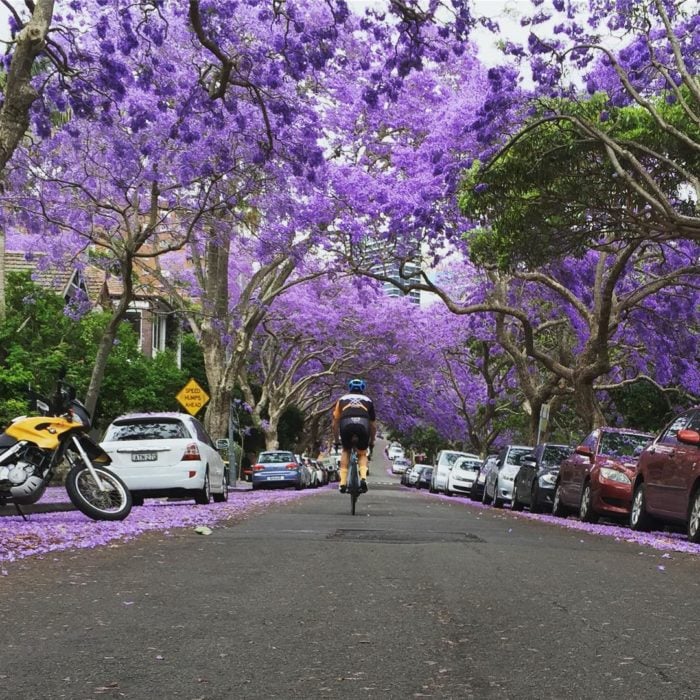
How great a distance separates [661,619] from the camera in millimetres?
6473

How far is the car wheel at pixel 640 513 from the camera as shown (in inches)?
582

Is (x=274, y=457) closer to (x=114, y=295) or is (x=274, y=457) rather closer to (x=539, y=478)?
(x=114, y=295)

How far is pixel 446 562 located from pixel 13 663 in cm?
491

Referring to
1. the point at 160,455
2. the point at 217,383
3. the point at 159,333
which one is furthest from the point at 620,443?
the point at 159,333

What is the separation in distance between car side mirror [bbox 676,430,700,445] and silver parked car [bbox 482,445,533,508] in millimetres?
11385

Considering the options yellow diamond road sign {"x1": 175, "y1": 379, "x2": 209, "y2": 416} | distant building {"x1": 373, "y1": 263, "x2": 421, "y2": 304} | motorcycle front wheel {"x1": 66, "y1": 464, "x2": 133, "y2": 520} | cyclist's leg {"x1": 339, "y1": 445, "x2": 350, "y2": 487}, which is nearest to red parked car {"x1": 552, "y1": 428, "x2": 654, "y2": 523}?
cyclist's leg {"x1": 339, "y1": 445, "x2": 350, "y2": 487}

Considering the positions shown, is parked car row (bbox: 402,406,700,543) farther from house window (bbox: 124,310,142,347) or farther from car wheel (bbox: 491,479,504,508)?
house window (bbox: 124,310,142,347)

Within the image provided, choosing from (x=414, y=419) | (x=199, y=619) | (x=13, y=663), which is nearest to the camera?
(x=13, y=663)

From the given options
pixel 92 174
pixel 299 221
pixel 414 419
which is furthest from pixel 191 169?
pixel 414 419

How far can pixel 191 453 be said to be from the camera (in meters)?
17.7

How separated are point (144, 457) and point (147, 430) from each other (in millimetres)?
610

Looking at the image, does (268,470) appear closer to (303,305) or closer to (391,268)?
(303,305)

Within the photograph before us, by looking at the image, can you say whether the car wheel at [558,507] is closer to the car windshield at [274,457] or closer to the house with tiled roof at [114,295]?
the house with tiled roof at [114,295]

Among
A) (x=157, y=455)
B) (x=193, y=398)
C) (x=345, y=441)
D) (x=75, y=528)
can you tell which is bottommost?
(x=75, y=528)
